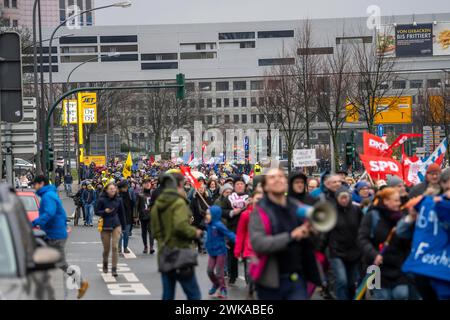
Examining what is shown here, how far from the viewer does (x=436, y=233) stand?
30.3 ft

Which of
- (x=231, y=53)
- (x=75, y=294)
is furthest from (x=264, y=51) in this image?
(x=75, y=294)

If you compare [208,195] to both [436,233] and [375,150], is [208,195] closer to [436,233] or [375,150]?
[375,150]

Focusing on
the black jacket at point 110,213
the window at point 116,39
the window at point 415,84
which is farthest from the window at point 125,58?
the black jacket at point 110,213

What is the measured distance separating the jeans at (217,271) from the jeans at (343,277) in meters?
2.93

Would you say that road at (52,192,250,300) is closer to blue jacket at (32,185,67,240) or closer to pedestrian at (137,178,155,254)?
pedestrian at (137,178,155,254)

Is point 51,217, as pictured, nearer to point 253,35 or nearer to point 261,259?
point 261,259

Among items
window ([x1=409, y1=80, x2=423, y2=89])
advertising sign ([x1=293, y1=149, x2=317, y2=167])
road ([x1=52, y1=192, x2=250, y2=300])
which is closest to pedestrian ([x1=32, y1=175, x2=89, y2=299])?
road ([x1=52, y1=192, x2=250, y2=300])

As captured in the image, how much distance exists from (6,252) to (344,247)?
194 inches

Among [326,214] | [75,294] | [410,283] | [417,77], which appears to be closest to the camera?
[326,214]

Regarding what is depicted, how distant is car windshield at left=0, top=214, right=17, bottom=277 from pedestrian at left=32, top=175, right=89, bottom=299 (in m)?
5.84

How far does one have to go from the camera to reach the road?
14438 millimetres

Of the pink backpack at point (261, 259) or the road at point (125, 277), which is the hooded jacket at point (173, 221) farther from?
the pink backpack at point (261, 259)

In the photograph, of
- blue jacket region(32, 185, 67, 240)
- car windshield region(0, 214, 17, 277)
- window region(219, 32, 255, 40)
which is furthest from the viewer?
window region(219, 32, 255, 40)

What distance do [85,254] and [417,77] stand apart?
99327mm
